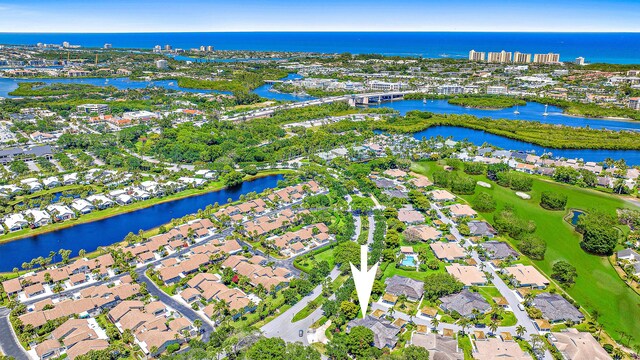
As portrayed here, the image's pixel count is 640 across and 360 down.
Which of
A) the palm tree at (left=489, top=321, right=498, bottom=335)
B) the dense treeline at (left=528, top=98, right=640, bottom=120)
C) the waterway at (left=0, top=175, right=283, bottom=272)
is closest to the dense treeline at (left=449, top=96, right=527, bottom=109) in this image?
the dense treeline at (left=528, top=98, right=640, bottom=120)

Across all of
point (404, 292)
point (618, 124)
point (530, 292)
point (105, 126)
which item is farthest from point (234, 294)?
point (618, 124)

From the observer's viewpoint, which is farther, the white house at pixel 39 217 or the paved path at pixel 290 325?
the white house at pixel 39 217

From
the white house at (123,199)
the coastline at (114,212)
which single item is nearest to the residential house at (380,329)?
the coastline at (114,212)

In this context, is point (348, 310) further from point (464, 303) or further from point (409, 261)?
point (409, 261)

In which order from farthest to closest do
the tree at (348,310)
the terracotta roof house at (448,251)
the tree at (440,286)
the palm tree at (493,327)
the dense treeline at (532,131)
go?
the dense treeline at (532,131)
the terracotta roof house at (448,251)
the tree at (440,286)
the tree at (348,310)
the palm tree at (493,327)

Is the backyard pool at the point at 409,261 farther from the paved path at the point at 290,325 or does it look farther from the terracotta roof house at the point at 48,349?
the terracotta roof house at the point at 48,349

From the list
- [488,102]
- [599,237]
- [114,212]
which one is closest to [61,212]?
[114,212]

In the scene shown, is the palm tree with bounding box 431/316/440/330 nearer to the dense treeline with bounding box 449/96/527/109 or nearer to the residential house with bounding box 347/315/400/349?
the residential house with bounding box 347/315/400/349
